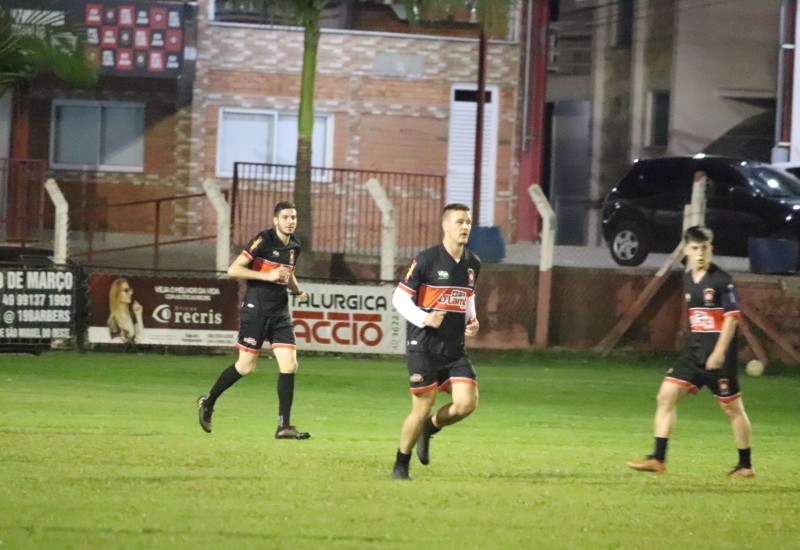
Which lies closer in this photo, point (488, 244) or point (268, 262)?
point (268, 262)

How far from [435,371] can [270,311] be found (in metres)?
2.85

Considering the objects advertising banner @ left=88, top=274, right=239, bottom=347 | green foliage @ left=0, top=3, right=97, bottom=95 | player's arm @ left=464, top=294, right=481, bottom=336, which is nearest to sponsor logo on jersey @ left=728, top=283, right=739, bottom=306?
player's arm @ left=464, top=294, right=481, bottom=336

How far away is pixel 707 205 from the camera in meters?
25.8

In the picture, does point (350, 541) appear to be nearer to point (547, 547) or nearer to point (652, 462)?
point (547, 547)

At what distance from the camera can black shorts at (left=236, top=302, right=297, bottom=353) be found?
41.3 feet

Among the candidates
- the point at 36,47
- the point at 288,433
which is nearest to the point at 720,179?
the point at 36,47

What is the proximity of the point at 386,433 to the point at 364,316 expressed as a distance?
8.25 meters

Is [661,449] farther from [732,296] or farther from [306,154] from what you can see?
[306,154]

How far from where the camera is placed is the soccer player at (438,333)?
33.1 ft

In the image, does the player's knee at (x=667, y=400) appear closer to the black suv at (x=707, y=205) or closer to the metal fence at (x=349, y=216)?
the metal fence at (x=349, y=216)

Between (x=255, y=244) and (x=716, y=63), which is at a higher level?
(x=716, y=63)

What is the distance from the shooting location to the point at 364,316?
21609 millimetres

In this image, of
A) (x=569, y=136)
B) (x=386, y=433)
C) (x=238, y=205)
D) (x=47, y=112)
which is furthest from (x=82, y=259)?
(x=569, y=136)

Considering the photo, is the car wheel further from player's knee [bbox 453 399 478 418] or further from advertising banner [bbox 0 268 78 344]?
player's knee [bbox 453 399 478 418]
